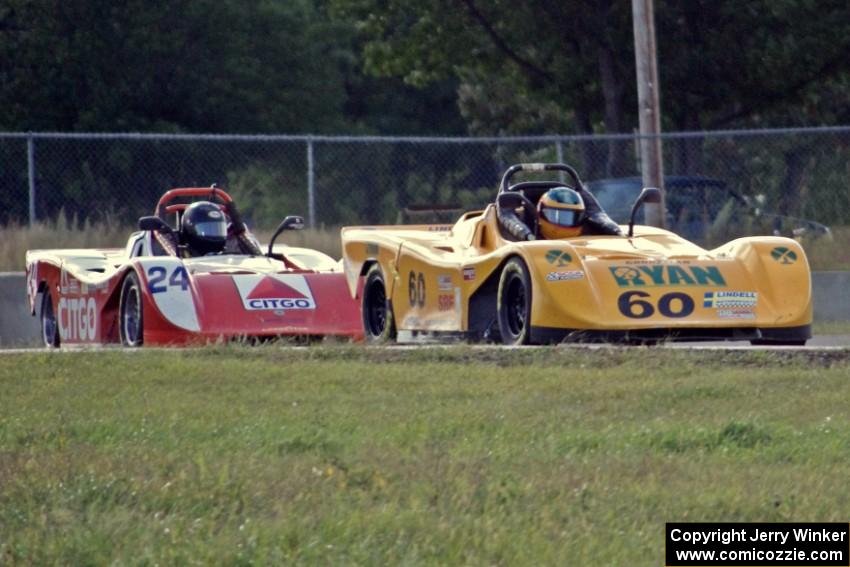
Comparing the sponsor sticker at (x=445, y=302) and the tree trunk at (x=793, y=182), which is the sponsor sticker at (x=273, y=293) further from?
the tree trunk at (x=793, y=182)

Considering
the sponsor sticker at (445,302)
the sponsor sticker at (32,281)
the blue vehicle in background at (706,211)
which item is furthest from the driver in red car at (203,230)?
the blue vehicle in background at (706,211)

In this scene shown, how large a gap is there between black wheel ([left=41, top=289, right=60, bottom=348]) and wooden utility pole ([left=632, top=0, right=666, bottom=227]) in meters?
6.46

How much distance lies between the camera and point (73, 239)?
801 inches

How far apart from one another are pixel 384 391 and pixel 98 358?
2.44m

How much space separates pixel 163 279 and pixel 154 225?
1.87m

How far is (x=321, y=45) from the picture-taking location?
43219mm

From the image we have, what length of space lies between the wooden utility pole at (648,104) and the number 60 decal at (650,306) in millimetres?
6421

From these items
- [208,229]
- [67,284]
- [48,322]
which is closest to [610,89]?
[208,229]

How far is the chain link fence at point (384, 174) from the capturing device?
19.7 m

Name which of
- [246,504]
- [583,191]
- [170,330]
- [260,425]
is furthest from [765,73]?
[246,504]

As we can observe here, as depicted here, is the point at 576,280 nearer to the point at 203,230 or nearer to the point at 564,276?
the point at 564,276

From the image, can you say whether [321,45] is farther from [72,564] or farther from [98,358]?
[72,564]

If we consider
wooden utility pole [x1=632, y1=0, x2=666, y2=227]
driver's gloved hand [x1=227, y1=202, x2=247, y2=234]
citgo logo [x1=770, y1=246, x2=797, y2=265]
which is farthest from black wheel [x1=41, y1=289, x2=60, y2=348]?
citgo logo [x1=770, y1=246, x2=797, y2=265]

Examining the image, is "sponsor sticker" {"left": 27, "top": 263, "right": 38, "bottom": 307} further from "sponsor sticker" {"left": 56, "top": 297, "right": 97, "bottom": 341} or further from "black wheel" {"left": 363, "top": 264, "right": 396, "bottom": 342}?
"black wheel" {"left": 363, "top": 264, "right": 396, "bottom": 342}
